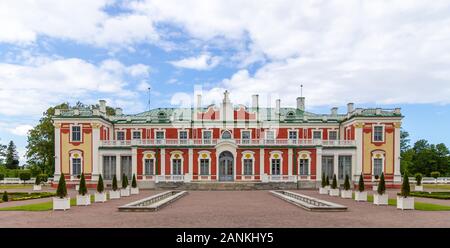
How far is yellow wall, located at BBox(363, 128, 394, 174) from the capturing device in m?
42.6

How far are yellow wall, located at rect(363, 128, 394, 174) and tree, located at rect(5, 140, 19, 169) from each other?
233ft

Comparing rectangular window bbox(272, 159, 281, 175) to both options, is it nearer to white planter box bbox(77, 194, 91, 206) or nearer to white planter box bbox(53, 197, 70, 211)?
white planter box bbox(77, 194, 91, 206)

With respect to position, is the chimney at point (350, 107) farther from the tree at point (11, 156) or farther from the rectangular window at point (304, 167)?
the tree at point (11, 156)

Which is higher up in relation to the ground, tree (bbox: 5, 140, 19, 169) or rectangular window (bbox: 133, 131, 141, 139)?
rectangular window (bbox: 133, 131, 141, 139)

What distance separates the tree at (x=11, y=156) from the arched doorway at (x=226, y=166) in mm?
59478

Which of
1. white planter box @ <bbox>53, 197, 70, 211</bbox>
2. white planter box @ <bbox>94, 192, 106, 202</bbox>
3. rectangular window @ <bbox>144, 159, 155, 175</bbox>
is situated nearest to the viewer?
white planter box @ <bbox>53, 197, 70, 211</bbox>

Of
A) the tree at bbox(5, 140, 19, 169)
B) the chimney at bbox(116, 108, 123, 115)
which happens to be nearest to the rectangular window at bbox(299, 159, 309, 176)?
the chimney at bbox(116, 108, 123, 115)

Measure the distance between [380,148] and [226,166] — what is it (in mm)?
15723

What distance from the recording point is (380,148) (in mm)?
42688

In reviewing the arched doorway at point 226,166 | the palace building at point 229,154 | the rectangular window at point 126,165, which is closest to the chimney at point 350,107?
the palace building at point 229,154
